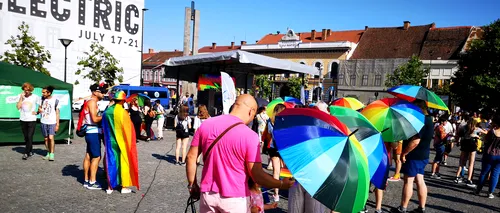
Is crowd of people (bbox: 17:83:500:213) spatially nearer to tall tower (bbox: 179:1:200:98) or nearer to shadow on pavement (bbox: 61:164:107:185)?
shadow on pavement (bbox: 61:164:107:185)

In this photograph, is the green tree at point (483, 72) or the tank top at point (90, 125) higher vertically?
the green tree at point (483, 72)

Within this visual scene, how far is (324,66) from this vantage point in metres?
54.1

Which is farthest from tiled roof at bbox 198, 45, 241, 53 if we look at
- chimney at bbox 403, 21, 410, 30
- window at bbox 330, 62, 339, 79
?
chimney at bbox 403, 21, 410, 30

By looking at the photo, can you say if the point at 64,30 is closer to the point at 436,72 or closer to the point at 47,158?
the point at 47,158

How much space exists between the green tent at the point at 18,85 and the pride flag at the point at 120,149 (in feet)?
18.7

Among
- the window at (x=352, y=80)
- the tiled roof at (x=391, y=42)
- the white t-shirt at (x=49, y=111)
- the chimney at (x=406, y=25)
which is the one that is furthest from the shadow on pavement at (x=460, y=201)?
the chimney at (x=406, y=25)

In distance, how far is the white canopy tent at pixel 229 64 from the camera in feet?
36.4

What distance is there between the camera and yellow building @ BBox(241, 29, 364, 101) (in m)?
52.7

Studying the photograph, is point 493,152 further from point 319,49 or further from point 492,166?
point 319,49

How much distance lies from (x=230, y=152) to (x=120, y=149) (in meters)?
3.41

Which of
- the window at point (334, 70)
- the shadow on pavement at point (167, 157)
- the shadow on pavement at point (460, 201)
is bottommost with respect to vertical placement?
the shadow on pavement at point (167, 157)

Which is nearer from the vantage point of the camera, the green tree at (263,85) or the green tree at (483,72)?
the green tree at (483,72)

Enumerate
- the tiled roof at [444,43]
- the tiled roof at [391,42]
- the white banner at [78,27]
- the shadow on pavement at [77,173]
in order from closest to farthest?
the shadow on pavement at [77,173]
the white banner at [78,27]
the tiled roof at [444,43]
the tiled roof at [391,42]

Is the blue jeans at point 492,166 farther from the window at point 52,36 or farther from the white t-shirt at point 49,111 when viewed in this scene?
the window at point 52,36
